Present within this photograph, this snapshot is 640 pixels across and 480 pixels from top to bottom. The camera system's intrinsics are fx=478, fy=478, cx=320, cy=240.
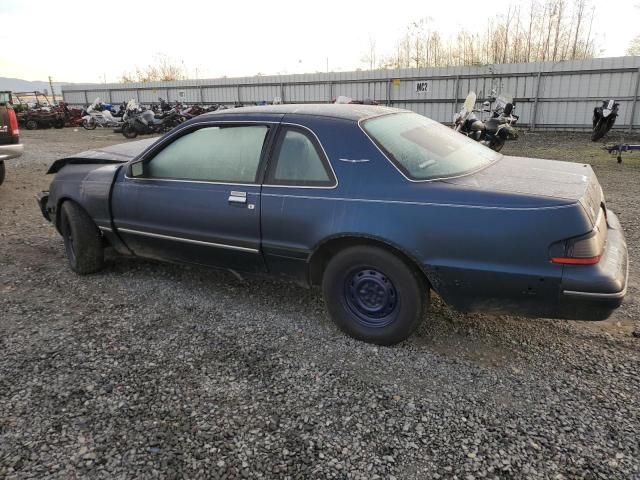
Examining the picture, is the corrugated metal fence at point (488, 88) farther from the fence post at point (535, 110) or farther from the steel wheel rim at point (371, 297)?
the steel wheel rim at point (371, 297)

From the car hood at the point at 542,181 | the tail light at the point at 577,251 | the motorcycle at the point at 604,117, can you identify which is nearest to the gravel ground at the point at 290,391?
the tail light at the point at 577,251

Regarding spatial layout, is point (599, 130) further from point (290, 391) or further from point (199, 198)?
point (290, 391)

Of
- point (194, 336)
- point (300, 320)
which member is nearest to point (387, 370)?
point (300, 320)

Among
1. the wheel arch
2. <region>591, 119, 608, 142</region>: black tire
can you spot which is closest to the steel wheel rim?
the wheel arch

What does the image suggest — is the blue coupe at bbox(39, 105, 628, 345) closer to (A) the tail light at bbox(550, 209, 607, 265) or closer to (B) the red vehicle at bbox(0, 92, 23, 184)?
(A) the tail light at bbox(550, 209, 607, 265)

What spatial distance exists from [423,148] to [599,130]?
1234 cm

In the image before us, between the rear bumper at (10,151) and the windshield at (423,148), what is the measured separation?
6229 mm

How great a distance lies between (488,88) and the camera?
1683 centimetres

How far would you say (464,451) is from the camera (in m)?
2.17

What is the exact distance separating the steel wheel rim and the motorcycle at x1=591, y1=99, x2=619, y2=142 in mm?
12502

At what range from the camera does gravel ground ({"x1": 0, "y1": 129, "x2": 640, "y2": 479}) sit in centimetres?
213

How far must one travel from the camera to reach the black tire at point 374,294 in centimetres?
283

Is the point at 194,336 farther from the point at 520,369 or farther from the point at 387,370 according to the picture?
the point at 520,369

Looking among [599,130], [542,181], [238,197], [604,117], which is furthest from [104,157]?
[599,130]
